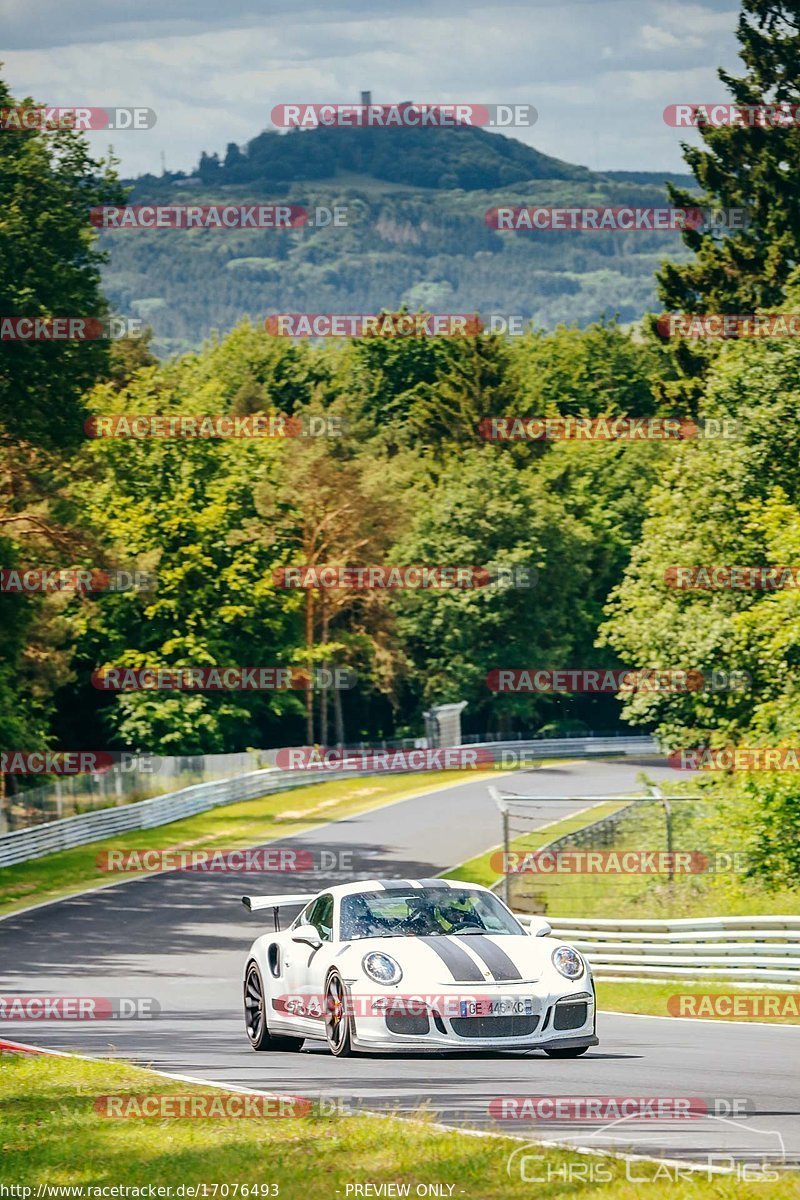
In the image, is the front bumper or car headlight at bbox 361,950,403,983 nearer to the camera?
the front bumper

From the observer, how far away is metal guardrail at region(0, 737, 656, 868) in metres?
44.1

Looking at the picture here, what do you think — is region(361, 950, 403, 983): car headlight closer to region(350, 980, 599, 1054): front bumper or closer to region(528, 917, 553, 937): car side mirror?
region(350, 980, 599, 1054): front bumper

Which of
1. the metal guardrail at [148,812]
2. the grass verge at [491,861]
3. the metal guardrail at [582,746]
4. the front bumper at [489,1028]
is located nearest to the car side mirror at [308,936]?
the front bumper at [489,1028]

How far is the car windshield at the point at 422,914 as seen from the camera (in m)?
14.1

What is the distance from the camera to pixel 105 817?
49.7 meters

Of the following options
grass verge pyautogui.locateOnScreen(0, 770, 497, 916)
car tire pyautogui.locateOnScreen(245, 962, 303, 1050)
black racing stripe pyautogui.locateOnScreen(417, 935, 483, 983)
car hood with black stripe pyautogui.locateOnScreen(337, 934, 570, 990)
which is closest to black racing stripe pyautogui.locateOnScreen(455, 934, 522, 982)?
car hood with black stripe pyautogui.locateOnScreen(337, 934, 570, 990)

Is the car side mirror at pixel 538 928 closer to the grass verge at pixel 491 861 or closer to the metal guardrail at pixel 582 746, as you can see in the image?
the grass verge at pixel 491 861

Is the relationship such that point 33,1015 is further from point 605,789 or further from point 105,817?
point 605,789

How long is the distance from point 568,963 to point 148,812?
134 ft

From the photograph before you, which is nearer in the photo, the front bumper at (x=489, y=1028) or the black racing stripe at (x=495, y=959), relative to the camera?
the front bumper at (x=489, y=1028)

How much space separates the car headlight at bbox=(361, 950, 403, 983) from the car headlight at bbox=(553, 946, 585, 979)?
1167 mm

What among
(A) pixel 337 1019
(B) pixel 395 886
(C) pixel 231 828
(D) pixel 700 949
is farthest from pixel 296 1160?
(C) pixel 231 828

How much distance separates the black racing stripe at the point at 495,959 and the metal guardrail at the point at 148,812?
30.5 m

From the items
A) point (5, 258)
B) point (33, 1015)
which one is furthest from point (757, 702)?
point (33, 1015)
